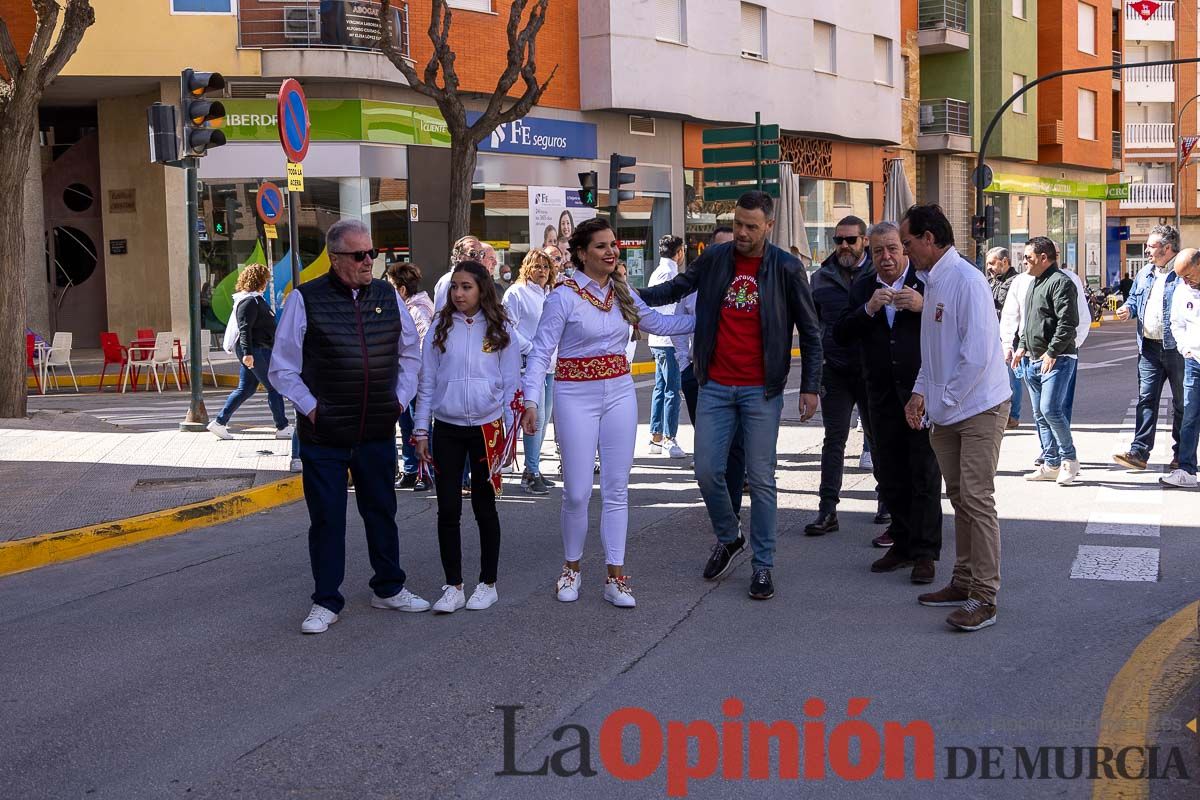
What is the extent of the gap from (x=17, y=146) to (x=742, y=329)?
11662 mm

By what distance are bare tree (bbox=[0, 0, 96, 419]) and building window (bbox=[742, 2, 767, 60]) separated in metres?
19.5

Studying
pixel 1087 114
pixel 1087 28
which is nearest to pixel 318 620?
pixel 1087 114

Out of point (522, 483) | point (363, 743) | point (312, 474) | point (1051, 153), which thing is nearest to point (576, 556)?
point (312, 474)

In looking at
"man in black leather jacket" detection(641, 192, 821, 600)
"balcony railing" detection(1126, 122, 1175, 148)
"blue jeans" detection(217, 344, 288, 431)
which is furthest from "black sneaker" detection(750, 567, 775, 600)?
"balcony railing" detection(1126, 122, 1175, 148)

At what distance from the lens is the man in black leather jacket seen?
22.7 feet

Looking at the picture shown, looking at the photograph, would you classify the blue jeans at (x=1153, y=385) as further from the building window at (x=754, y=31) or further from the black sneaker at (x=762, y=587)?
the building window at (x=754, y=31)

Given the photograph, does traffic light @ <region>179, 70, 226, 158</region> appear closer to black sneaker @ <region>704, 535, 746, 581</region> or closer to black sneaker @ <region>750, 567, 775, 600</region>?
black sneaker @ <region>704, 535, 746, 581</region>

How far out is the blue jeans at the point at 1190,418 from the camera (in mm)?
10281

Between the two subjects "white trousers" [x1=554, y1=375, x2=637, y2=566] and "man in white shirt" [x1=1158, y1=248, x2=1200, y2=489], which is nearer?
"white trousers" [x1=554, y1=375, x2=637, y2=566]

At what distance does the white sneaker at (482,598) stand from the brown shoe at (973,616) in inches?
88.1

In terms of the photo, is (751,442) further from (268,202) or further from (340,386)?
(268,202)

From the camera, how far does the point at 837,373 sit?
899cm

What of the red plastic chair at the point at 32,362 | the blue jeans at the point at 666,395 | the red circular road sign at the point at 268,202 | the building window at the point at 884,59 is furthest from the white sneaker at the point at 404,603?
the building window at the point at 884,59

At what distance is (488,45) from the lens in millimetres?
26516
